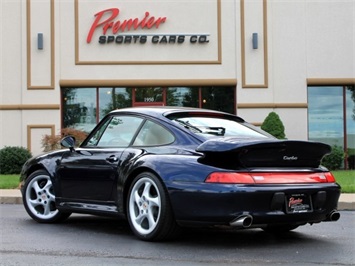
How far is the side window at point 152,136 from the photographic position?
5840 millimetres

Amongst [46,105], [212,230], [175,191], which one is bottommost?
[212,230]

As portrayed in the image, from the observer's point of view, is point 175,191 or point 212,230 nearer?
point 175,191

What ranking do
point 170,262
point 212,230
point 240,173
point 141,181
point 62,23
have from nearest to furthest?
1. point 170,262
2. point 240,173
3. point 141,181
4. point 212,230
5. point 62,23

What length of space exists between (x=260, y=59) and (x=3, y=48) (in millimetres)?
8481

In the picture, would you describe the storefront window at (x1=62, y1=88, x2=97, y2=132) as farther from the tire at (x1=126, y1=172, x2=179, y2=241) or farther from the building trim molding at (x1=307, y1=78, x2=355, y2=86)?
the tire at (x1=126, y1=172, x2=179, y2=241)

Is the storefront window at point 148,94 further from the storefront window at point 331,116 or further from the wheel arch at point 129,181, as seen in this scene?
A: the wheel arch at point 129,181

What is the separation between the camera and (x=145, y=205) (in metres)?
5.59

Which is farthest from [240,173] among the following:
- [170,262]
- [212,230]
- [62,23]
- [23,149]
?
[62,23]

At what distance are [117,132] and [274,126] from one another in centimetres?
1217

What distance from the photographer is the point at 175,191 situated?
17.3 feet

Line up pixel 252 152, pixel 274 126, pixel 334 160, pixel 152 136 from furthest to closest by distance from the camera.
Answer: pixel 334 160 → pixel 274 126 → pixel 152 136 → pixel 252 152

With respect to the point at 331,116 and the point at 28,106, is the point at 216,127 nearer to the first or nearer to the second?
the point at 28,106

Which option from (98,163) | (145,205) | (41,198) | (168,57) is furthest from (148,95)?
(145,205)

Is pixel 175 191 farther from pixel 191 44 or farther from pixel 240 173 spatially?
pixel 191 44
